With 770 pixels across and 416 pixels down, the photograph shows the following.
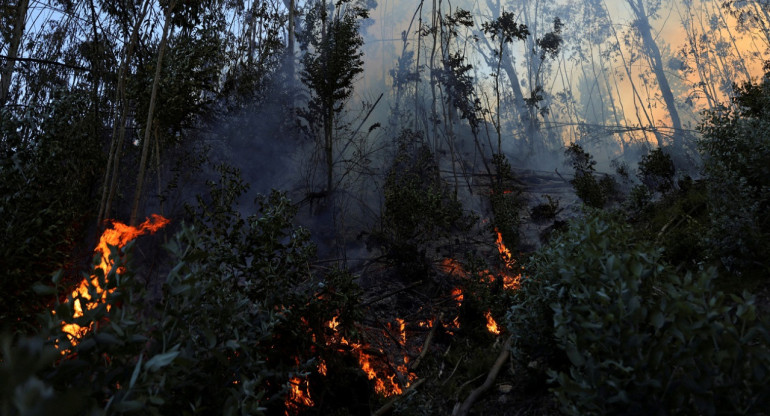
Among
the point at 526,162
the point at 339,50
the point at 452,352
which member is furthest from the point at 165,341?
the point at 526,162

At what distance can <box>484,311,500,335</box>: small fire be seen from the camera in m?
5.75

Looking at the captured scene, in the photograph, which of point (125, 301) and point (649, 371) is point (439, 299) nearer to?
point (649, 371)

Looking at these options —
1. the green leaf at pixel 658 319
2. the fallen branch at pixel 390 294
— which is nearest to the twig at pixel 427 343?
the fallen branch at pixel 390 294

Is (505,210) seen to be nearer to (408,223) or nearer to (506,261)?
(506,261)

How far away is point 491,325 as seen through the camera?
589cm

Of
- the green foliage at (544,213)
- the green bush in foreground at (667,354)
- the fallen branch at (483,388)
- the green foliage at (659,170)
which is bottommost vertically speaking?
the fallen branch at (483,388)

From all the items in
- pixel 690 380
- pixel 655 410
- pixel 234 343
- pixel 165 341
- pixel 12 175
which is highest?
A: pixel 12 175

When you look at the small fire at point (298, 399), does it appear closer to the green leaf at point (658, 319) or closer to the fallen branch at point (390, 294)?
the fallen branch at point (390, 294)

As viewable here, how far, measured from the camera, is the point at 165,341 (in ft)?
4.92

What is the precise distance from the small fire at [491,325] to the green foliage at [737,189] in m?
2.87

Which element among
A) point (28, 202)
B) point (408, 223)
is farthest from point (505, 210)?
point (28, 202)

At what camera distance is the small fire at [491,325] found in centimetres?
575

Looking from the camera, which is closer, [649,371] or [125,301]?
[125,301]

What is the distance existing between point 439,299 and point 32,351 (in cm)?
688
